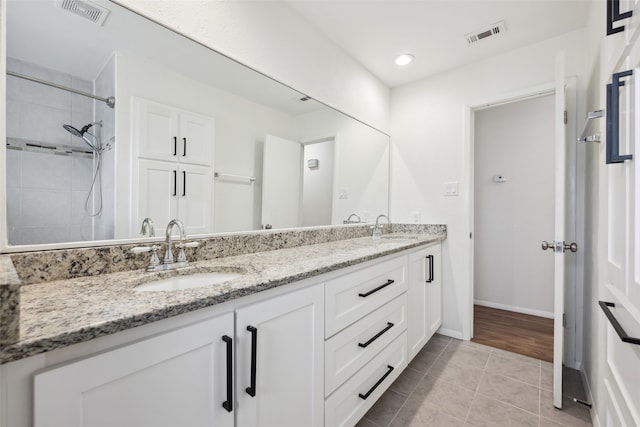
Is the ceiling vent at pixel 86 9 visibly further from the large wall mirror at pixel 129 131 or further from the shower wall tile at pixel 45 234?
the shower wall tile at pixel 45 234

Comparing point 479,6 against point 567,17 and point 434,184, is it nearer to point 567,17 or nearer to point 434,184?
point 567,17

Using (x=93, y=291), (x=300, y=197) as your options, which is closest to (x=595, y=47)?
(x=300, y=197)

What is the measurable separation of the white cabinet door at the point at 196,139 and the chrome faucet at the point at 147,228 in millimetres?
305

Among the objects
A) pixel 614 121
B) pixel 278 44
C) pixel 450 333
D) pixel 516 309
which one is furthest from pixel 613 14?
pixel 516 309

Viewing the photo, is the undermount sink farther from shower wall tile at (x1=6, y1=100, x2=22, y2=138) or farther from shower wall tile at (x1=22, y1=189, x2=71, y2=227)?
shower wall tile at (x1=6, y1=100, x2=22, y2=138)

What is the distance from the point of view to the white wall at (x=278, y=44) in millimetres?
1274

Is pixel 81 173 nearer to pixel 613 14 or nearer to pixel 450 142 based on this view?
pixel 613 14

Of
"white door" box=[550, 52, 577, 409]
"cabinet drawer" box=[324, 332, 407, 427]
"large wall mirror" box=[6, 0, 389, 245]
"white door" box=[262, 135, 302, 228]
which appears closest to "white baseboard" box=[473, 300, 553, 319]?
"white door" box=[550, 52, 577, 409]

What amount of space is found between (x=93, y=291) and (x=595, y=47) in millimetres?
2535

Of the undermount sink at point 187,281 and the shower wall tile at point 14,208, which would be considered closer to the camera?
the shower wall tile at point 14,208

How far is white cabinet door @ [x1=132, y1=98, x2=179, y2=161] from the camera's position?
1.13 metres

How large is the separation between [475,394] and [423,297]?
62 cm

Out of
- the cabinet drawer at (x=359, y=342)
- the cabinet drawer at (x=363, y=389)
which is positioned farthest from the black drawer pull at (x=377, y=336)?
the cabinet drawer at (x=363, y=389)

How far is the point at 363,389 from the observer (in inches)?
53.2
